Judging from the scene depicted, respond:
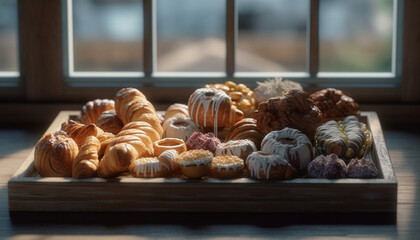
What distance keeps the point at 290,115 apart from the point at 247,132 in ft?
0.52

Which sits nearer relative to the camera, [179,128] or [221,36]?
[179,128]

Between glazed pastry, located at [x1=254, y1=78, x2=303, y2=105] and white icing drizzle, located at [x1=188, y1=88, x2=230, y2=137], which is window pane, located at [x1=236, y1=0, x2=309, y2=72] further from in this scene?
white icing drizzle, located at [x1=188, y1=88, x2=230, y2=137]

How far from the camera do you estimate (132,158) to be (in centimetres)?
232

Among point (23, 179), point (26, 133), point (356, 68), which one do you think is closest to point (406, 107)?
point (356, 68)

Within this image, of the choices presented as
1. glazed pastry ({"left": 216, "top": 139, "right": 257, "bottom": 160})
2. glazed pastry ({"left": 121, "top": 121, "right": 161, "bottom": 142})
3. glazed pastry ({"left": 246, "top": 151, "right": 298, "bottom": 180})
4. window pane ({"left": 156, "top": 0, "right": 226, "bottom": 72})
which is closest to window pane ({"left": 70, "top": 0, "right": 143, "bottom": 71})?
window pane ({"left": 156, "top": 0, "right": 226, "bottom": 72})

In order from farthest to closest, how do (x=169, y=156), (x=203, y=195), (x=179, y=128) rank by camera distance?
(x=179, y=128) < (x=169, y=156) < (x=203, y=195)

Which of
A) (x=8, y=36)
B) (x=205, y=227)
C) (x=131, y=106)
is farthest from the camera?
(x=8, y=36)

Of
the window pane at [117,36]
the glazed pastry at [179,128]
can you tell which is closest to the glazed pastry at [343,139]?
the glazed pastry at [179,128]

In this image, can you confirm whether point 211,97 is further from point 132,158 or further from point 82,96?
point 82,96

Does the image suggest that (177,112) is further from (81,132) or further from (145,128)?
(81,132)

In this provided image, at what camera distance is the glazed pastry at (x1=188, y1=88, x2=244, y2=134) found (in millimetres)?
2723

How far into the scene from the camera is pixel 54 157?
7.59 feet

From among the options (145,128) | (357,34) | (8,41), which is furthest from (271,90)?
(8,41)

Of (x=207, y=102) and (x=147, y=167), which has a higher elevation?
(x=207, y=102)
